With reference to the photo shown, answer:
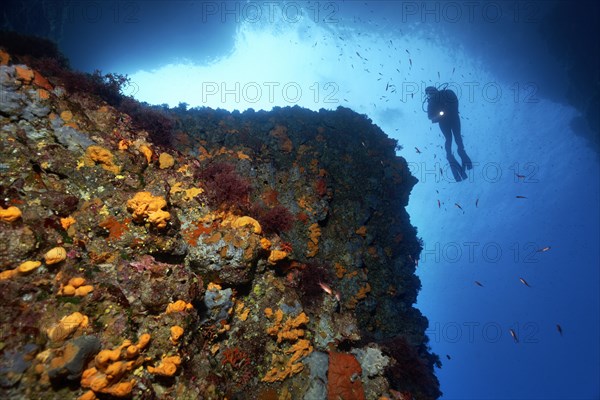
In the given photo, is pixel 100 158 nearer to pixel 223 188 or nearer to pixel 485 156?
pixel 223 188

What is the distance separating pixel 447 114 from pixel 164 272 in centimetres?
2106

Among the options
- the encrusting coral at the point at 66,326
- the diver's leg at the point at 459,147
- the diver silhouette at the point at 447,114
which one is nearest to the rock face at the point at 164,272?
the encrusting coral at the point at 66,326

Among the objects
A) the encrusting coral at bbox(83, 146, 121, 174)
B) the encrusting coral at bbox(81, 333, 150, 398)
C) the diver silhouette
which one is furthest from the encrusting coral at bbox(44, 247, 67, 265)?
the diver silhouette

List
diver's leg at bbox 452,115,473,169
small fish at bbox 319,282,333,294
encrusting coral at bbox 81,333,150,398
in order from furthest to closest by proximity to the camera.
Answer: diver's leg at bbox 452,115,473,169, small fish at bbox 319,282,333,294, encrusting coral at bbox 81,333,150,398

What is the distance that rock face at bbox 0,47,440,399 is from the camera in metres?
3.49

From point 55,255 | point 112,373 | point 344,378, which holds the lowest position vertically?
point 344,378

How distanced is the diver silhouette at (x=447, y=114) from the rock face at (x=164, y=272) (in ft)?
43.0

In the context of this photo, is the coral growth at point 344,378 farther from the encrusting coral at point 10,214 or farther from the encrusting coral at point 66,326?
the encrusting coral at point 10,214

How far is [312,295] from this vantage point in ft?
23.6

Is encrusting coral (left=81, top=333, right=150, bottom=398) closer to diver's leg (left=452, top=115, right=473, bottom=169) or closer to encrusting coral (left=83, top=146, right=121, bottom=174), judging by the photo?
encrusting coral (left=83, top=146, right=121, bottom=174)

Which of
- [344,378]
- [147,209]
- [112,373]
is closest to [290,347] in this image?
[344,378]

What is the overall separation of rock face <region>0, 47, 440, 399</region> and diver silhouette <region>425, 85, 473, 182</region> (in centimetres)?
1310

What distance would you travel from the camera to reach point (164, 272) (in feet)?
15.4

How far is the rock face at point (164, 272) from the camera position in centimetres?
349
